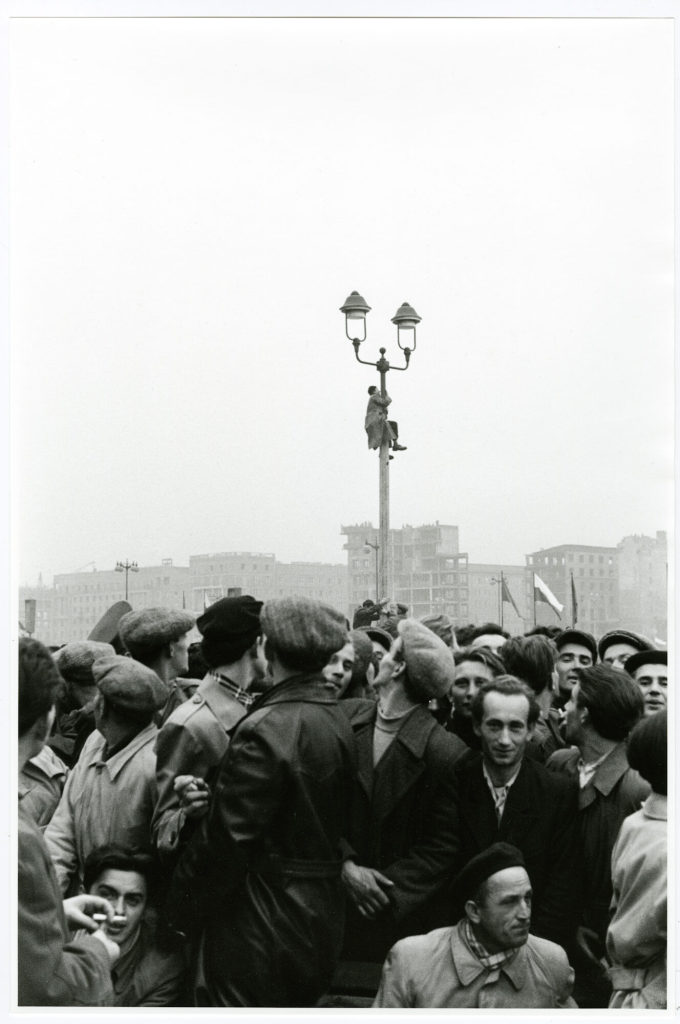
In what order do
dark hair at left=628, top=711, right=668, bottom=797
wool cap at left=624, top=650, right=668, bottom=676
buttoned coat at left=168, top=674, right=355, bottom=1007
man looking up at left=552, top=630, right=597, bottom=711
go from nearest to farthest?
buttoned coat at left=168, top=674, right=355, bottom=1007 → dark hair at left=628, top=711, right=668, bottom=797 → wool cap at left=624, top=650, right=668, bottom=676 → man looking up at left=552, top=630, right=597, bottom=711

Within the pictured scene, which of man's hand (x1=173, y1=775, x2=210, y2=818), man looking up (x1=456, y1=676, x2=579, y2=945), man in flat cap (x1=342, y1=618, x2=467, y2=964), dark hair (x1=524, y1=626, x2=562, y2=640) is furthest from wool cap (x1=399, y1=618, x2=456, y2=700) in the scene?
dark hair (x1=524, y1=626, x2=562, y2=640)

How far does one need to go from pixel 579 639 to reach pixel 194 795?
1.77m

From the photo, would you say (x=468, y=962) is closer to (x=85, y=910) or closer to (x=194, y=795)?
(x=194, y=795)

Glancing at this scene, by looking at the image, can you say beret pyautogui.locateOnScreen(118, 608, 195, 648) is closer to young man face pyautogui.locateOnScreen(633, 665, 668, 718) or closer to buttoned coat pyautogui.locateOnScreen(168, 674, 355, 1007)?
buttoned coat pyautogui.locateOnScreen(168, 674, 355, 1007)

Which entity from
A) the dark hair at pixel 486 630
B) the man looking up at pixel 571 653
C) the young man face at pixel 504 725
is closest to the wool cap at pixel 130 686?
the young man face at pixel 504 725

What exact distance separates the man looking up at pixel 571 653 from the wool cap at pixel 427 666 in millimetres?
1076

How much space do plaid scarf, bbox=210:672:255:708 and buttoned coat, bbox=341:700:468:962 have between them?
308mm

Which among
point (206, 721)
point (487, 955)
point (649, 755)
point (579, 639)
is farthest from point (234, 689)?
point (579, 639)

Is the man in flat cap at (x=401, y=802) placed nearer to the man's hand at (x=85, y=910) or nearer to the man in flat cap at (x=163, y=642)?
the man in flat cap at (x=163, y=642)

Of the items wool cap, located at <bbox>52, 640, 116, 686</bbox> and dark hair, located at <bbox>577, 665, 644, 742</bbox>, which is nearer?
dark hair, located at <bbox>577, 665, 644, 742</bbox>

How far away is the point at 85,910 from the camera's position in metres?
3.00

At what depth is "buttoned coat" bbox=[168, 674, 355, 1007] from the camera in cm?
306

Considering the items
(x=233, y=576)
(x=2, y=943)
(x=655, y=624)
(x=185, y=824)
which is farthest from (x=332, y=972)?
(x=655, y=624)

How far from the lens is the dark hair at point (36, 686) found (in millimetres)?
2824
